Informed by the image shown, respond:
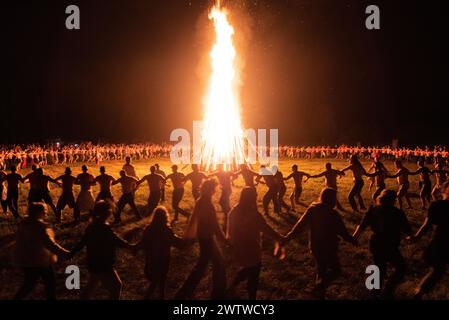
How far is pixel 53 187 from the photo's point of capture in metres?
21.0

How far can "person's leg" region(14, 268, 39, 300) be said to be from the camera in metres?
6.18

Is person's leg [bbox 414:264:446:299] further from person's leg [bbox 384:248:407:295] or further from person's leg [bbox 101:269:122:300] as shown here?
person's leg [bbox 101:269:122:300]

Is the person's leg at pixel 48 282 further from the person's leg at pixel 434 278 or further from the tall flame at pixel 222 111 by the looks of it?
the tall flame at pixel 222 111

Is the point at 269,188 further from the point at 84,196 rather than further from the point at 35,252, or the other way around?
the point at 35,252

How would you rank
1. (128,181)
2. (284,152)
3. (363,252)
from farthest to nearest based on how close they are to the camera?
1. (284,152)
2. (128,181)
3. (363,252)

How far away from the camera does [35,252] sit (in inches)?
247

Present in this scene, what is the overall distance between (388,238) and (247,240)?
93.1 inches

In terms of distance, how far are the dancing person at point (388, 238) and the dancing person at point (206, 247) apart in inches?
101

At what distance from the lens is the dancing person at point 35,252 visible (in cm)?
625

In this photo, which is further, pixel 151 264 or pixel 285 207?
pixel 285 207

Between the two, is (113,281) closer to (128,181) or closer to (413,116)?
(128,181)

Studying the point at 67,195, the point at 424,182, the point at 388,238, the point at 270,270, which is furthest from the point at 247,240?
the point at 424,182
